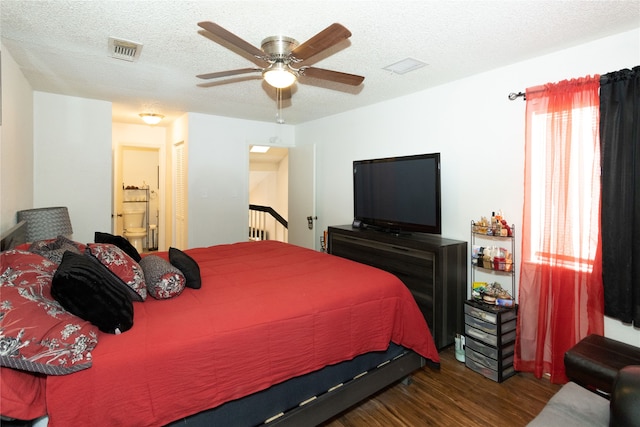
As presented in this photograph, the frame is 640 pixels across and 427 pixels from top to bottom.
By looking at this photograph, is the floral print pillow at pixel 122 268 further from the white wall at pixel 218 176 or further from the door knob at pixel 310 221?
the door knob at pixel 310 221

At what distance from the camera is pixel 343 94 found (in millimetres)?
3684

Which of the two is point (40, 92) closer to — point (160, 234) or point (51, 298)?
point (160, 234)

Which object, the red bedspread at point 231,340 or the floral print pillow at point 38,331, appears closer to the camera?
the floral print pillow at point 38,331

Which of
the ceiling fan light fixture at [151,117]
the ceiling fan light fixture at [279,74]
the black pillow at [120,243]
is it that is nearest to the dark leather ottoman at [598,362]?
the ceiling fan light fixture at [279,74]

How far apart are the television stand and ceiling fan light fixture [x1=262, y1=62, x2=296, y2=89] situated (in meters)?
1.77

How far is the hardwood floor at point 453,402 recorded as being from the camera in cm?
202

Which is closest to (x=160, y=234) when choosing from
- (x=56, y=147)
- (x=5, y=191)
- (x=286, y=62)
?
(x=56, y=147)

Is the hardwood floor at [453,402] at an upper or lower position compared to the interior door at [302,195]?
lower

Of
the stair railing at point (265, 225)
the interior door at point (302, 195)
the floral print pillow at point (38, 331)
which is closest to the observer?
the floral print pillow at point (38, 331)

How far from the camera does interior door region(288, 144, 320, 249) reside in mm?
4957

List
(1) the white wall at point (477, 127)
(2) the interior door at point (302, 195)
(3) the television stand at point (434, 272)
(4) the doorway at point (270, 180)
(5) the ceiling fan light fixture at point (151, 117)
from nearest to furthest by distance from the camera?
(1) the white wall at point (477, 127) < (3) the television stand at point (434, 272) < (5) the ceiling fan light fixture at point (151, 117) < (2) the interior door at point (302, 195) < (4) the doorway at point (270, 180)

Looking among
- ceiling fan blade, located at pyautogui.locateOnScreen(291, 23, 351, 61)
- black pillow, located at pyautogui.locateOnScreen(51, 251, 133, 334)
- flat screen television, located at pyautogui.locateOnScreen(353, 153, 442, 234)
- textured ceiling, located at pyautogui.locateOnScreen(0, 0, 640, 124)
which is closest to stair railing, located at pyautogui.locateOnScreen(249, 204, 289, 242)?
flat screen television, located at pyautogui.locateOnScreen(353, 153, 442, 234)

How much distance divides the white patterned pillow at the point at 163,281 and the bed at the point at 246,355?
1.7 inches

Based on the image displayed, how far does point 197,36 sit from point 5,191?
1996mm
